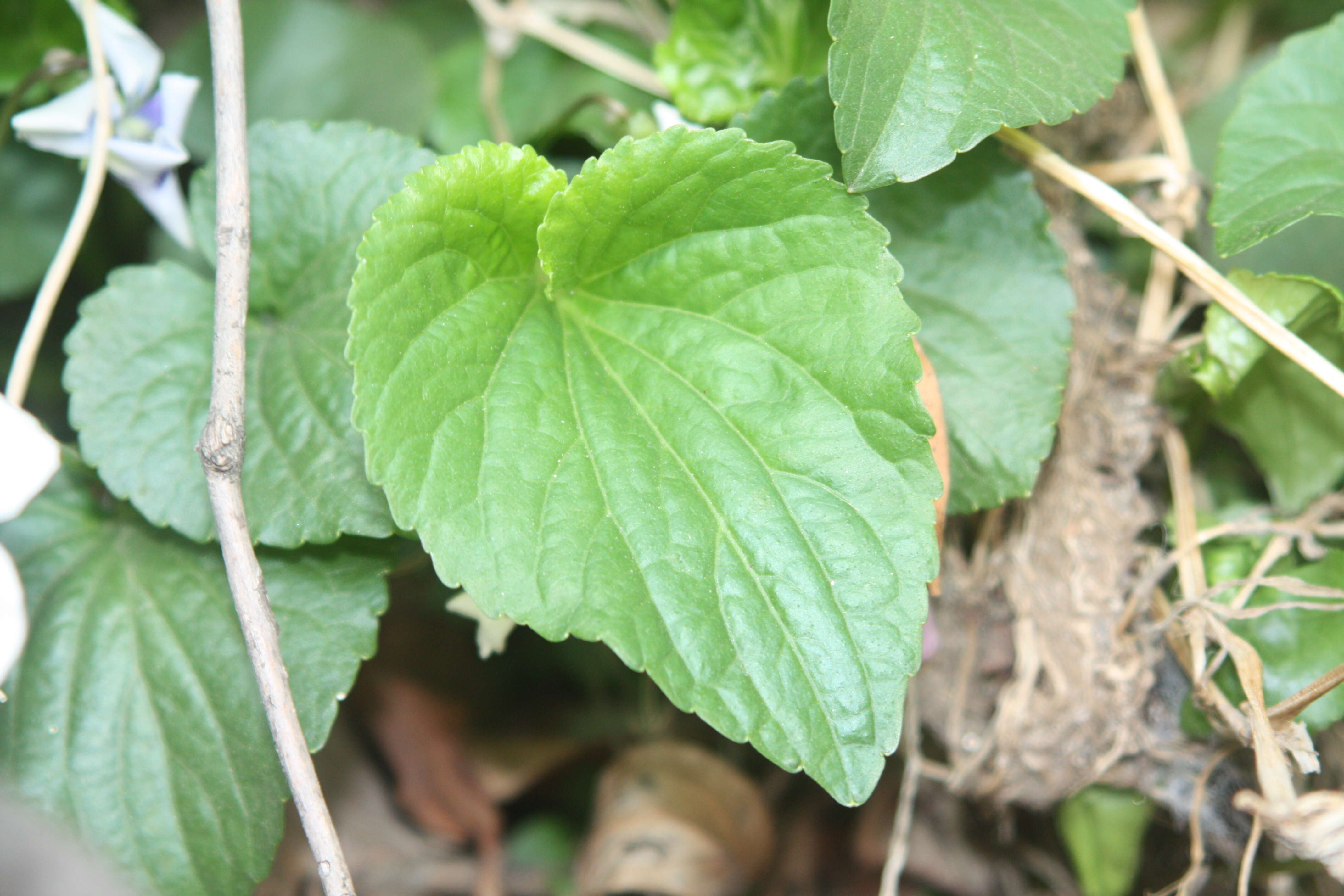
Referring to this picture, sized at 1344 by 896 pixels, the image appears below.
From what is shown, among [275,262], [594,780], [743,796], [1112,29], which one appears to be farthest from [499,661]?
[1112,29]

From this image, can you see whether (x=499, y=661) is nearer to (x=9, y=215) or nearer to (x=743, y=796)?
(x=743, y=796)

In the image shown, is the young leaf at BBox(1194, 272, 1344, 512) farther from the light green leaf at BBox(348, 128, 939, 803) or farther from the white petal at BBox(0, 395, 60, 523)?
the white petal at BBox(0, 395, 60, 523)

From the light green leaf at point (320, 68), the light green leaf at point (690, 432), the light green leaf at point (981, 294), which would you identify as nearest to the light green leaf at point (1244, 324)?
the light green leaf at point (981, 294)

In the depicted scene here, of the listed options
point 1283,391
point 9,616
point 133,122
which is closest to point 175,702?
point 9,616

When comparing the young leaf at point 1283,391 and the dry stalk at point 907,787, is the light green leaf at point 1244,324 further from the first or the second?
the dry stalk at point 907,787

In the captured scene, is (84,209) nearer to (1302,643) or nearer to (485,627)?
(485,627)

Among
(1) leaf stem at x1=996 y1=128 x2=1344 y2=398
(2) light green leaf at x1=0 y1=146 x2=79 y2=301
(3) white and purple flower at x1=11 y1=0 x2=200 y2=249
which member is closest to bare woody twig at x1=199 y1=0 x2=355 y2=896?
(3) white and purple flower at x1=11 y1=0 x2=200 y2=249
